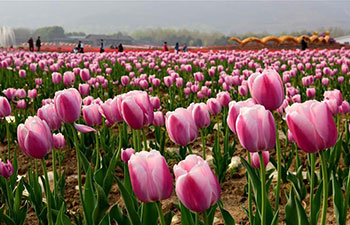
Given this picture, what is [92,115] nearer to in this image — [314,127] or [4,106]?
[4,106]

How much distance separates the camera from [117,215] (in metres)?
1.64

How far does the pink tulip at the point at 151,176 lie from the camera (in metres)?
1.23

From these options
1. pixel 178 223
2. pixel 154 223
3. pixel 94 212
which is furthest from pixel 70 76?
pixel 154 223

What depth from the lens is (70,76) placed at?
4.75m

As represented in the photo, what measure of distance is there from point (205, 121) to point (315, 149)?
3.28ft

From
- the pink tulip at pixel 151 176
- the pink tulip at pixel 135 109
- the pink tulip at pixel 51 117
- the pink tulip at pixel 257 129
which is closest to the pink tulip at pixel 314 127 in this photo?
the pink tulip at pixel 257 129

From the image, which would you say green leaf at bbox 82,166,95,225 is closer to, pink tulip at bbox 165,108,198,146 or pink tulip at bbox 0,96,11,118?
pink tulip at bbox 165,108,198,146

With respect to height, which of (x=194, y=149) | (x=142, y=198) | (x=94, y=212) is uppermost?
(x=142, y=198)

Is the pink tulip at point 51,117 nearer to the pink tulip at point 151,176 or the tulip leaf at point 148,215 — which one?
the tulip leaf at point 148,215

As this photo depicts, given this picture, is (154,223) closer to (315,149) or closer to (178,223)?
(315,149)

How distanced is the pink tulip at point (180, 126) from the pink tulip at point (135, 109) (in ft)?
0.46

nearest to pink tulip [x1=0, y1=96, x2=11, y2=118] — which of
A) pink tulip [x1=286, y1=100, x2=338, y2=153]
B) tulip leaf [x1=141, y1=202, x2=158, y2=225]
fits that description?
tulip leaf [x1=141, y1=202, x2=158, y2=225]

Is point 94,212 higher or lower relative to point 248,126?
lower

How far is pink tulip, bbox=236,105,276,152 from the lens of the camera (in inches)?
54.5
